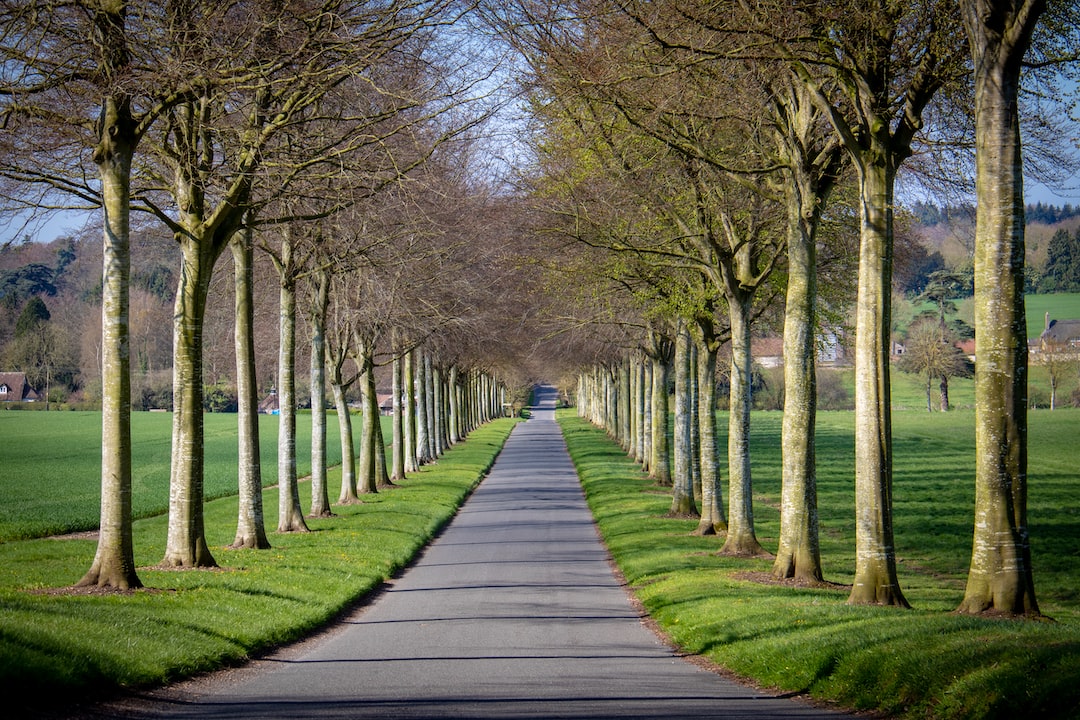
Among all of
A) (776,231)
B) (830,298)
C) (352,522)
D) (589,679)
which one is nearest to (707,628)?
(589,679)

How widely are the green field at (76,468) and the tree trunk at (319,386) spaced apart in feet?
18.4

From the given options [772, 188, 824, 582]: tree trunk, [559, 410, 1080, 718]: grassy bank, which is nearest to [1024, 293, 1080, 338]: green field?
[559, 410, 1080, 718]: grassy bank

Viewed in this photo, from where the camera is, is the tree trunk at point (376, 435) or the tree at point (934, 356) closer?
the tree trunk at point (376, 435)

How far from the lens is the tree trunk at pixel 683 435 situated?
2761 cm

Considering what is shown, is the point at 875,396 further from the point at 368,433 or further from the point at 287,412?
the point at 368,433

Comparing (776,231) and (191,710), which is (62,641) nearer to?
(191,710)

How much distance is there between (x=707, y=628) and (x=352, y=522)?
14.3m

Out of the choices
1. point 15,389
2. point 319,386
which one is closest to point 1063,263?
point 319,386

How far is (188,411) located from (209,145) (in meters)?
3.97

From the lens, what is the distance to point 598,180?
67.7 feet

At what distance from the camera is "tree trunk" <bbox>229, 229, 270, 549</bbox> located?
19.3 m

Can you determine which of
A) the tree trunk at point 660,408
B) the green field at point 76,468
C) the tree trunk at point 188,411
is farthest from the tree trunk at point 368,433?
the tree trunk at point 188,411

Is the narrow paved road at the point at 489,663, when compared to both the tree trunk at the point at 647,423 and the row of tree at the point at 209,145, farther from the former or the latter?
the tree trunk at the point at 647,423

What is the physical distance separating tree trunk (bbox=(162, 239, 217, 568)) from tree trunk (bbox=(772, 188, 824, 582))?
889 centimetres
